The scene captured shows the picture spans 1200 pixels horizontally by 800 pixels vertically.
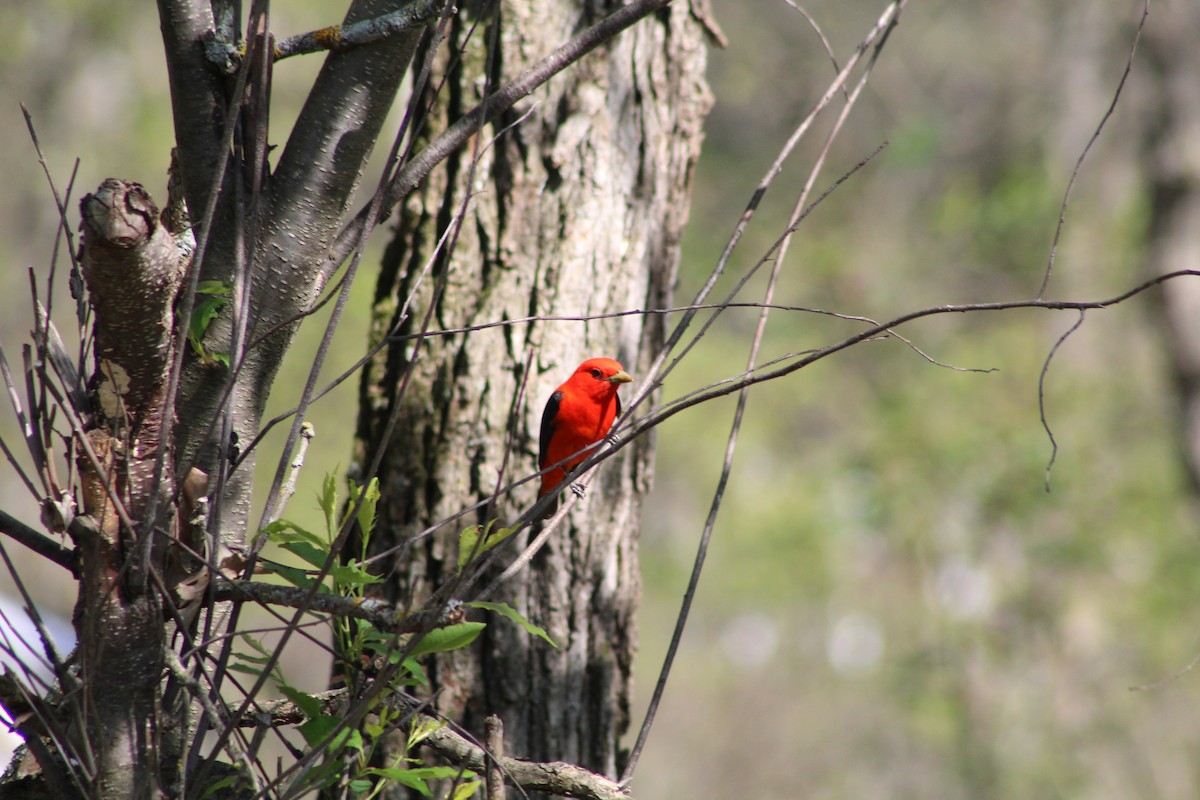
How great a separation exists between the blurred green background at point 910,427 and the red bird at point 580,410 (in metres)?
3.09

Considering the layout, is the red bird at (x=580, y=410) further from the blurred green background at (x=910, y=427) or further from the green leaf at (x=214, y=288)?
the blurred green background at (x=910, y=427)

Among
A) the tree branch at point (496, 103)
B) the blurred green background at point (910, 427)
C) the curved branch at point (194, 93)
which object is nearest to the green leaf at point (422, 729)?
the tree branch at point (496, 103)

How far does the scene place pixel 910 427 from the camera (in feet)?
31.8

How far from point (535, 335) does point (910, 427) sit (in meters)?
7.53

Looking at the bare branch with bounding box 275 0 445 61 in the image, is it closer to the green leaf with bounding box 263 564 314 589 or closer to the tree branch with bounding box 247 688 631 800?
the green leaf with bounding box 263 564 314 589

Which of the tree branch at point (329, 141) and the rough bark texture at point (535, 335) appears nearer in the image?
the tree branch at point (329, 141)

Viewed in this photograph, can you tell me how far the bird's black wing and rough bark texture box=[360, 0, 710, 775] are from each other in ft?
0.16

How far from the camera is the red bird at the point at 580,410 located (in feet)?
10.0

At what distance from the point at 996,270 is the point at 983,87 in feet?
17.0

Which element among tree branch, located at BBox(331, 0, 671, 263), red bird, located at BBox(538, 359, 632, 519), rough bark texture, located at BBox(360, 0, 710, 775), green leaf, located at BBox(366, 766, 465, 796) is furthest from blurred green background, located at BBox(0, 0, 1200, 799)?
green leaf, located at BBox(366, 766, 465, 796)

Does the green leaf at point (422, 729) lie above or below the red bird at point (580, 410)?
below

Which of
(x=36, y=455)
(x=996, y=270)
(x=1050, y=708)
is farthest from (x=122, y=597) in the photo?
(x=996, y=270)

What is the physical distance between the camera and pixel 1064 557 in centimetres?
908

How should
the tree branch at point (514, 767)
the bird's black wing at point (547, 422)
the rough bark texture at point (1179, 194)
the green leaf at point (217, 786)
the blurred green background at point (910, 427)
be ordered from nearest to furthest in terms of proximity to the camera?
1. the green leaf at point (217, 786)
2. the tree branch at point (514, 767)
3. the bird's black wing at point (547, 422)
4. the rough bark texture at point (1179, 194)
5. the blurred green background at point (910, 427)
